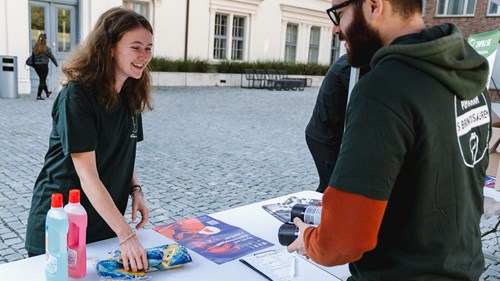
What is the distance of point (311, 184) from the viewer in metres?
6.06

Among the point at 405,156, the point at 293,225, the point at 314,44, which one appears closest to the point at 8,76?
the point at 293,225

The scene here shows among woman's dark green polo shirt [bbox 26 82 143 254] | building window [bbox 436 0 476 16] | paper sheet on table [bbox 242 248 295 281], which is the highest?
building window [bbox 436 0 476 16]

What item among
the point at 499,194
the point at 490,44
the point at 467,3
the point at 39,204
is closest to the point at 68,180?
the point at 39,204

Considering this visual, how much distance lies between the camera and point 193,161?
6875 mm

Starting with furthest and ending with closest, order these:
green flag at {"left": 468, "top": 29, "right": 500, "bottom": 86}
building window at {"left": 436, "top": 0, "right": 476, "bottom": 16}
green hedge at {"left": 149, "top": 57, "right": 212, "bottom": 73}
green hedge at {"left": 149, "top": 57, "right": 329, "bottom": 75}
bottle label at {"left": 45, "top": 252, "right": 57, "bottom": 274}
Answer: building window at {"left": 436, "top": 0, "right": 476, "bottom": 16}
green hedge at {"left": 149, "top": 57, "right": 329, "bottom": 75}
green hedge at {"left": 149, "top": 57, "right": 212, "bottom": 73}
green flag at {"left": 468, "top": 29, "right": 500, "bottom": 86}
bottle label at {"left": 45, "top": 252, "right": 57, "bottom": 274}

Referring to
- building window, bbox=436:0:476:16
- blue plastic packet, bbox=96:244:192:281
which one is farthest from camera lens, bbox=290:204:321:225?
building window, bbox=436:0:476:16

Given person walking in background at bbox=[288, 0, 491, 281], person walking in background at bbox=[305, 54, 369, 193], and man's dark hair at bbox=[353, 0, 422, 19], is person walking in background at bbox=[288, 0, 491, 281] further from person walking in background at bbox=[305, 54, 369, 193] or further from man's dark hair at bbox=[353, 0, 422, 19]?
person walking in background at bbox=[305, 54, 369, 193]

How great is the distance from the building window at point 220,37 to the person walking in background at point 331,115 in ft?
60.3

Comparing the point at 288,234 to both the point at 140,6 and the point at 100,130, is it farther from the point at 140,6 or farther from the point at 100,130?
the point at 140,6

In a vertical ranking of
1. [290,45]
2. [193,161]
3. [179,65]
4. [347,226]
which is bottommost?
[193,161]

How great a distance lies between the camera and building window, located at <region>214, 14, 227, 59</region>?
68.7 feet

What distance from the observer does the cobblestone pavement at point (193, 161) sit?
4.67 metres

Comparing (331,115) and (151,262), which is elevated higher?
(331,115)

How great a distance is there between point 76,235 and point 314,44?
2496 centimetres
